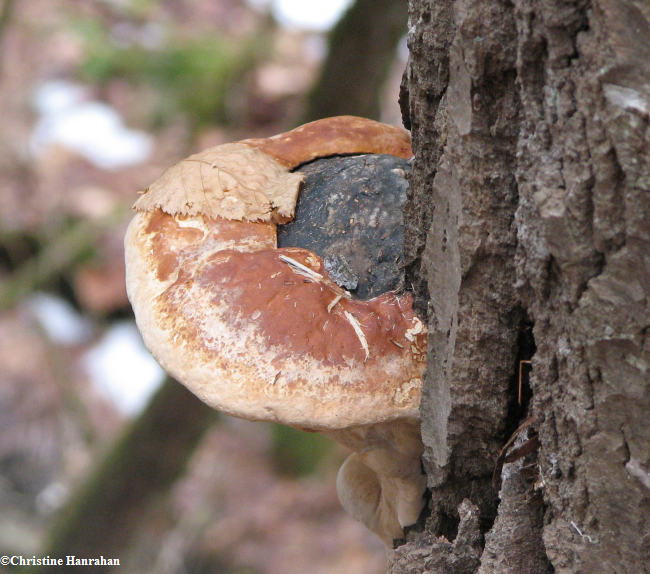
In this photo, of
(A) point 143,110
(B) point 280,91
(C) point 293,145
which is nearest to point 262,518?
(C) point 293,145

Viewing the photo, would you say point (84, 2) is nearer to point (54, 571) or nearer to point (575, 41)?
point (54, 571)

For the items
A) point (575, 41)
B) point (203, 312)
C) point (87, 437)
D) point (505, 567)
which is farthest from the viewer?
point (87, 437)

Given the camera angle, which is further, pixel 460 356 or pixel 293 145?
pixel 293 145

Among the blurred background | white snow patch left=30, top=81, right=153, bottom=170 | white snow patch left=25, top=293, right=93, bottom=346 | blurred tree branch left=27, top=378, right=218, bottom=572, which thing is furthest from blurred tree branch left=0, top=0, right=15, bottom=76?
A: white snow patch left=30, top=81, right=153, bottom=170

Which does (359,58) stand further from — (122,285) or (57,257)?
(122,285)

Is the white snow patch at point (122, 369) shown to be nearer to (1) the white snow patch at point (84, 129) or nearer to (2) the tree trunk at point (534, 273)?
(1) the white snow patch at point (84, 129)

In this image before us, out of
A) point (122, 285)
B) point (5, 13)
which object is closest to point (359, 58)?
point (5, 13)

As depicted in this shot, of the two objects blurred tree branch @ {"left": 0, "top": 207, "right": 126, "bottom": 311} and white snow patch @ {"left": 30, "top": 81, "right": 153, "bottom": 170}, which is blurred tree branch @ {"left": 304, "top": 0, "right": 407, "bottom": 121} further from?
white snow patch @ {"left": 30, "top": 81, "right": 153, "bottom": 170}
